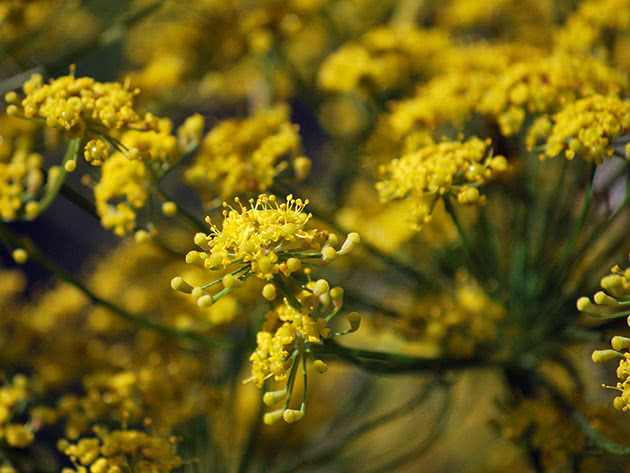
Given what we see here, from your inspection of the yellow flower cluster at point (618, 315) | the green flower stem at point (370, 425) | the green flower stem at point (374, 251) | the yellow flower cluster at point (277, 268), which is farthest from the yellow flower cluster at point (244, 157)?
the yellow flower cluster at point (618, 315)

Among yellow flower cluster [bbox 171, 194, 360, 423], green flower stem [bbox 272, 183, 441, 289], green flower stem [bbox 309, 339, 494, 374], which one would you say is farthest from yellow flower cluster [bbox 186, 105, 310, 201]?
green flower stem [bbox 309, 339, 494, 374]

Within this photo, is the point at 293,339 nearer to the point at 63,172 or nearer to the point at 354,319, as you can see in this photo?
the point at 354,319

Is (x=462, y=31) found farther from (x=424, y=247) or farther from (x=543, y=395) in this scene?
(x=543, y=395)

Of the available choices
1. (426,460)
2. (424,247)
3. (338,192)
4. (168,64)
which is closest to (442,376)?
(424,247)

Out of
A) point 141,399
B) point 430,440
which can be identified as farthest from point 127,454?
point 430,440

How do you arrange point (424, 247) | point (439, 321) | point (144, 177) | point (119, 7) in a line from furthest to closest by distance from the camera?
point (119, 7) < point (424, 247) < point (439, 321) < point (144, 177)

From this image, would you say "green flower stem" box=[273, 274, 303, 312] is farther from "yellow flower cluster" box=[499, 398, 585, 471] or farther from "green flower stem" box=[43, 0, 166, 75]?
"green flower stem" box=[43, 0, 166, 75]
